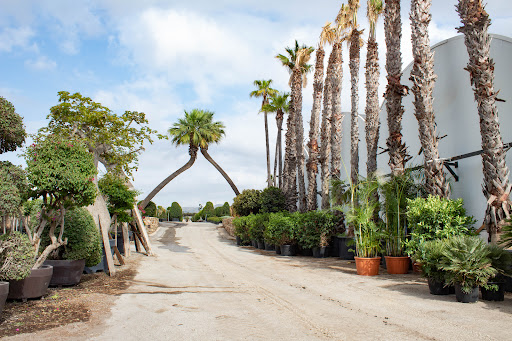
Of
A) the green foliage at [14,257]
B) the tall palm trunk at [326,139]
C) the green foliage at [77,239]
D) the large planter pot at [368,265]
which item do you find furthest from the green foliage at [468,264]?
the tall palm trunk at [326,139]

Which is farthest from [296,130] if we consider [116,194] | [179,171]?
[179,171]

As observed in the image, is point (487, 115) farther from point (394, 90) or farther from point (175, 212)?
point (175, 212)

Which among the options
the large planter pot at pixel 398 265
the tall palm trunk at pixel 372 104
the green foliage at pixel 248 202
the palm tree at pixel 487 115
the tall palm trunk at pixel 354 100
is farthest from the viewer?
the green foliage at pixel 248 202

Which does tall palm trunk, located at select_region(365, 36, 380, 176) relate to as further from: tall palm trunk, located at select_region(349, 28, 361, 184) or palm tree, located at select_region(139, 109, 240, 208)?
palm tree, located at select_region(139, 109, 240, 208)

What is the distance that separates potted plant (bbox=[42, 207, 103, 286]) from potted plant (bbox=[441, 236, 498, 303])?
705 centimetres

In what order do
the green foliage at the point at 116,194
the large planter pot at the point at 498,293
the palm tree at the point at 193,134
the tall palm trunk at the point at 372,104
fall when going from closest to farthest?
the large planter pot at the point at 498,293 < the green foliage at the point at 116,194 < the tall palm trunk at the point at 372,104 < the palm tree at the point at 193,134

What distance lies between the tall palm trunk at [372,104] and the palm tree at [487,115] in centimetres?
463

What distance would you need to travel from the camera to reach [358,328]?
5164mm

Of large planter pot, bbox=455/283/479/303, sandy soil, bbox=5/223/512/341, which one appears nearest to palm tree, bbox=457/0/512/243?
sandy soil, bbox=5/223/512/341

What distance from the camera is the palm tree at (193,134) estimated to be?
113ft

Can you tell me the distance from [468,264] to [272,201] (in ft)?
57.7

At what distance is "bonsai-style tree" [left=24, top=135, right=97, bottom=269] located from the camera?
6.85 meters

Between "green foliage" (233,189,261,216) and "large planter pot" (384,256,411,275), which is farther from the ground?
"green foliage" (233,189,261,216)

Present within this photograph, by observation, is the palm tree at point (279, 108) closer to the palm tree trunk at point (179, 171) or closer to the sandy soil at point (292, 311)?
the palm tree trunk at point (179, 171)
